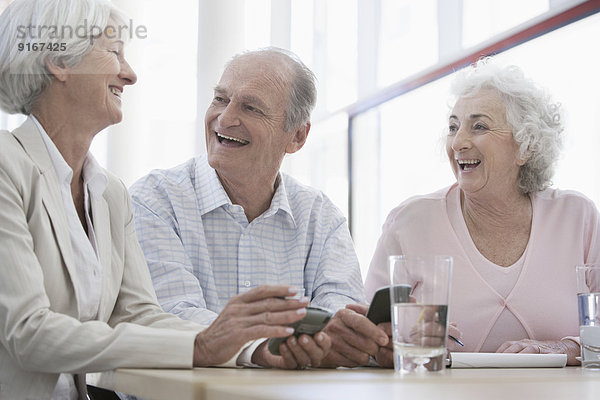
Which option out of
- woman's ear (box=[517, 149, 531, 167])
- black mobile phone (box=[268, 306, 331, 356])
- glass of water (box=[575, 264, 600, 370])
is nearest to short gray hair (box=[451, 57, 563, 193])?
woman's ear (box=[517, 149, 531, 167])

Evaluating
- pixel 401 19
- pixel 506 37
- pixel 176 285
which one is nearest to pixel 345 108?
pixel 401 19

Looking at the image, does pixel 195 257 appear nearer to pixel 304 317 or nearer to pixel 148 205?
pixel 148 205

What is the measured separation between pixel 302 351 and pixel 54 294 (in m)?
0.52

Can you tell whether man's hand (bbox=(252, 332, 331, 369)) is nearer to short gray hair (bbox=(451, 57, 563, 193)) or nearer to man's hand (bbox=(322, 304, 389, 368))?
man's hand (bbox=(322, 304, 389, 368))

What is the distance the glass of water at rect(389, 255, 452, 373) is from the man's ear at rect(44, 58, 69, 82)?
2.91ft

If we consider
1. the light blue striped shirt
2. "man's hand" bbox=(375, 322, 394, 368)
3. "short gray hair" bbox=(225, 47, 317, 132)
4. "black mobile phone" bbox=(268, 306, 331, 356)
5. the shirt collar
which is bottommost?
"man's hand" bbox=(375, 322, 394, 368)

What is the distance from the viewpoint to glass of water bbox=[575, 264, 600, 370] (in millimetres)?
1587

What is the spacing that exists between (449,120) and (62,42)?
4.84 feet

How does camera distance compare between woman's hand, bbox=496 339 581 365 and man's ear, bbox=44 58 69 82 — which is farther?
woman's hand, bbox=496 339 581 365

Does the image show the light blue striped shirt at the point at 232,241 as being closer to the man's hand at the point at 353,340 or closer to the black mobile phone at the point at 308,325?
the man's hand at the point at 353,340

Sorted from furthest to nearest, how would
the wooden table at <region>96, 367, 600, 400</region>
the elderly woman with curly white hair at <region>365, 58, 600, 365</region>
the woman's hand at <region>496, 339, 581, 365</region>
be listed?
the elderly woman with curly white hair at <region>365, 58, 600, 365</region>
the woman's hand at <region>496, 339, 581, 365</region>
the wooden table at <region>96, 367, 600, 400</region>

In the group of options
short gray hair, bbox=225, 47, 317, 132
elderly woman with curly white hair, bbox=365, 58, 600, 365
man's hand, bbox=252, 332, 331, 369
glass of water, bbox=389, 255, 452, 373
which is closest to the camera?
glass of water, bbox=389, 255, 452, 373

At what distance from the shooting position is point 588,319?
1.61 m

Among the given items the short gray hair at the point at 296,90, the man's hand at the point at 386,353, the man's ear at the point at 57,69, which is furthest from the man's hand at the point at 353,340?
the short gray hair at the point at 296,90
